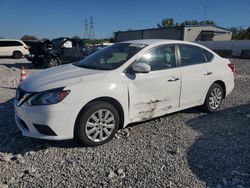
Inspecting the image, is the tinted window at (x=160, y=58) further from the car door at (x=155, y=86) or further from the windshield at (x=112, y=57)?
the windshield at (x=112, y=57)

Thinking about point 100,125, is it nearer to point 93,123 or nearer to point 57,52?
point 93,123

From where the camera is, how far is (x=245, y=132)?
4.94 metres

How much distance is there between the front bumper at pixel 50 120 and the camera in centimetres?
389

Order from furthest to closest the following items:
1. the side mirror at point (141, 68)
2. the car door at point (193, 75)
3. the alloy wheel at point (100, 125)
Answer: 1. the car door at point (193, 75)
2. the side mirror at point (141, 68)
3. the alloy wheel at point (100, 125)

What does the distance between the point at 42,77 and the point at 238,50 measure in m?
28.1

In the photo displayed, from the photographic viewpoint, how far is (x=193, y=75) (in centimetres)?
538

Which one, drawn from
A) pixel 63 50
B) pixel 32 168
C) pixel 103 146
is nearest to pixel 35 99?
pixel 32 168

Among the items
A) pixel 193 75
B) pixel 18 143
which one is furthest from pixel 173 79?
pixel 18 143

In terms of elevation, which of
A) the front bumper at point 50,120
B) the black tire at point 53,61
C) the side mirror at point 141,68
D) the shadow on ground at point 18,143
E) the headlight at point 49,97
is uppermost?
the side mirror at point 141,68

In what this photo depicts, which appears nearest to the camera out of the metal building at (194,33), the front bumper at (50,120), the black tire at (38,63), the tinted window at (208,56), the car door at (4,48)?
the front bumper at (50,120)

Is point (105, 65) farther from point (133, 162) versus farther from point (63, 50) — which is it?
point (63, 50)

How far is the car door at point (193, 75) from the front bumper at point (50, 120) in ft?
7.46

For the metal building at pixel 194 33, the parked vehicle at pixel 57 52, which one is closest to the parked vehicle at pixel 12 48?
the parked vehicle at pixel 57 52

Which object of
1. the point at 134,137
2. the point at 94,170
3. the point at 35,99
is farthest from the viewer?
the point at 134,137
